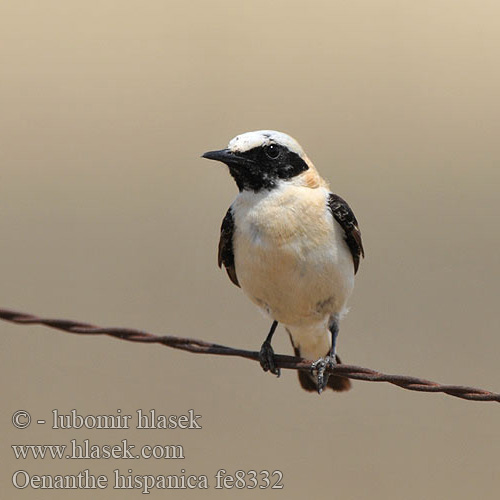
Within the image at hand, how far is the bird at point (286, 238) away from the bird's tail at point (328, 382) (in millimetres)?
318

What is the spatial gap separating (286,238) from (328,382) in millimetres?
1233

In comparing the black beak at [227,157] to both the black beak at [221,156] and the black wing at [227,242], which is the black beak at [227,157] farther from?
the black wing at [227,242]

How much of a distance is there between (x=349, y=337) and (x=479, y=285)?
5.22 ft

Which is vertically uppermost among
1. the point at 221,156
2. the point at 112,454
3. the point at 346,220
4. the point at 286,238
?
the point at 221,156

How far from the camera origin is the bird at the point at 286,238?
5367mm

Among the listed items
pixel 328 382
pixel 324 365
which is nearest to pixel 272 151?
pixel 324 365

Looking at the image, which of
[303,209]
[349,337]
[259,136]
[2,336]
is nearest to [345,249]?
[303,209]

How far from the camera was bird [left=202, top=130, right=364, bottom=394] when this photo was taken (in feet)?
→ 17.6

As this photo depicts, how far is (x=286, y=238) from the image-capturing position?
5359 mm

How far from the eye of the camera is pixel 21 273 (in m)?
9.01

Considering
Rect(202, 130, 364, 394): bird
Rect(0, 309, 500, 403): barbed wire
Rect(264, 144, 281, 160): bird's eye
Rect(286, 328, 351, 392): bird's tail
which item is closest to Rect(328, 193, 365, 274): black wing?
Rect(202, 130, 364, 394): bird

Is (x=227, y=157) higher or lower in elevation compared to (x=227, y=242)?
higher

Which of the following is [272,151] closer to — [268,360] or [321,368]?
[268,360]

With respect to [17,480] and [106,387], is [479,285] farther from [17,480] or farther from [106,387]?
[17,480]
